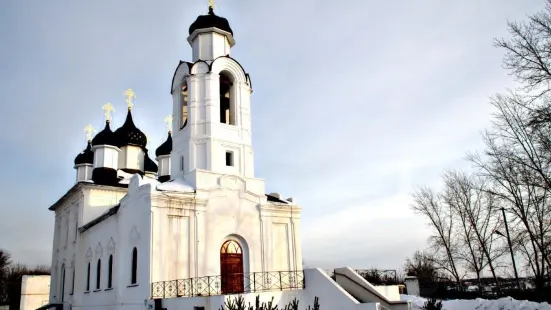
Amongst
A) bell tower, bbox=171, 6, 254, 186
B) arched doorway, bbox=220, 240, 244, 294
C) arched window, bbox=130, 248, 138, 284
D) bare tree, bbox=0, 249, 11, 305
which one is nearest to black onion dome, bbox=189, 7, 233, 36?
bell tower, bbox=171, 6, 254, 186

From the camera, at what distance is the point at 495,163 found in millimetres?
21969

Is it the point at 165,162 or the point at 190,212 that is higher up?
the point at 165,162

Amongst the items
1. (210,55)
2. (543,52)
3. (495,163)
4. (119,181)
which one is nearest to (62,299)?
(119,181)

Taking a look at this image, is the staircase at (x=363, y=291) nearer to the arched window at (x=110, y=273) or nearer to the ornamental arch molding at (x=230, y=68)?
the ornamental arch molding at (x=230, y=68)

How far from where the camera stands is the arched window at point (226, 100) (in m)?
20.7

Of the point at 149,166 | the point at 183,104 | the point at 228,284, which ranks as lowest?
the point at 228,284

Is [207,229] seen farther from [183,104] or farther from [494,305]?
[494,305]

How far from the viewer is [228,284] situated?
17719mm

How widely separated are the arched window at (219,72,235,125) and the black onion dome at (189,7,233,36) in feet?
7.95

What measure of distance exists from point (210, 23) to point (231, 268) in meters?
11.3

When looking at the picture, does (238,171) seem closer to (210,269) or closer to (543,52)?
(210,269)

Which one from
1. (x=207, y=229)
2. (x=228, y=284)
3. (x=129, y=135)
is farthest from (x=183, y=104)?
Answer: (x=129, y=135)

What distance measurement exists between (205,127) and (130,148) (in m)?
13.9

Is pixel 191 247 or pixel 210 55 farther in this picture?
pixel 210 55
